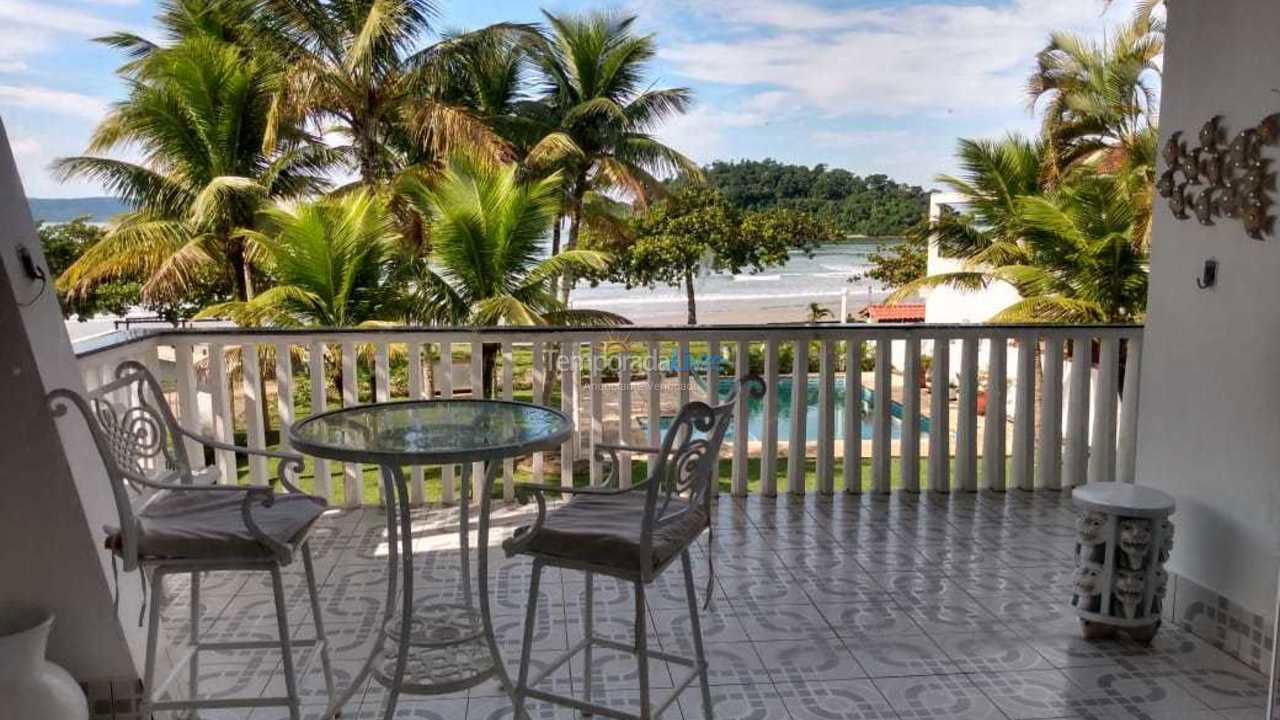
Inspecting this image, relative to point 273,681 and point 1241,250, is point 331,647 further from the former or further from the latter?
point 1241,250

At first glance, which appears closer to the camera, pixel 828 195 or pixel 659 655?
pixel 659 655

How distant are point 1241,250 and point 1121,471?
233 cm

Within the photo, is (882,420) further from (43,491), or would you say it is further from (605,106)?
(605,106)

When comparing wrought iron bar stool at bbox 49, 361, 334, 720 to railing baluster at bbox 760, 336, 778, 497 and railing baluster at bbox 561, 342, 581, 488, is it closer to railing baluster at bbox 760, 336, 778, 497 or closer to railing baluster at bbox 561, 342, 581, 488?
railing baluster at bbox 561, 342, 581, 488

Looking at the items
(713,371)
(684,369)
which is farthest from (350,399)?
(713,371)

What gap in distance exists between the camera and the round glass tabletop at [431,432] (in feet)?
7.10

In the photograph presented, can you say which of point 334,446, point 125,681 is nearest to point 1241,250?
point 334,446

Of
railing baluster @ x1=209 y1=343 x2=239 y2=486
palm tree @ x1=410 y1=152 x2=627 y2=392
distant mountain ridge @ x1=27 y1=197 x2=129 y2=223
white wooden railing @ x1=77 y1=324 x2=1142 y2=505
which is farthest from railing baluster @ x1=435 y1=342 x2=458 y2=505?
distant mountain ridge @ x1=27 y1=197 x2=129 y2=223

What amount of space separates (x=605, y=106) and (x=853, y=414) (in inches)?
455

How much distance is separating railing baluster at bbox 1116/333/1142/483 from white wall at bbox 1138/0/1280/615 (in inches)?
64.6

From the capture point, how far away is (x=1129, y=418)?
15.2 ft

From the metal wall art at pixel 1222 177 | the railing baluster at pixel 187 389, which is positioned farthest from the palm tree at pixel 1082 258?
the railing baluster at pixel 187 389

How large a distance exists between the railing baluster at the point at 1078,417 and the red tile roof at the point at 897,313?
21.0m

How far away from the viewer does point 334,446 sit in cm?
222
